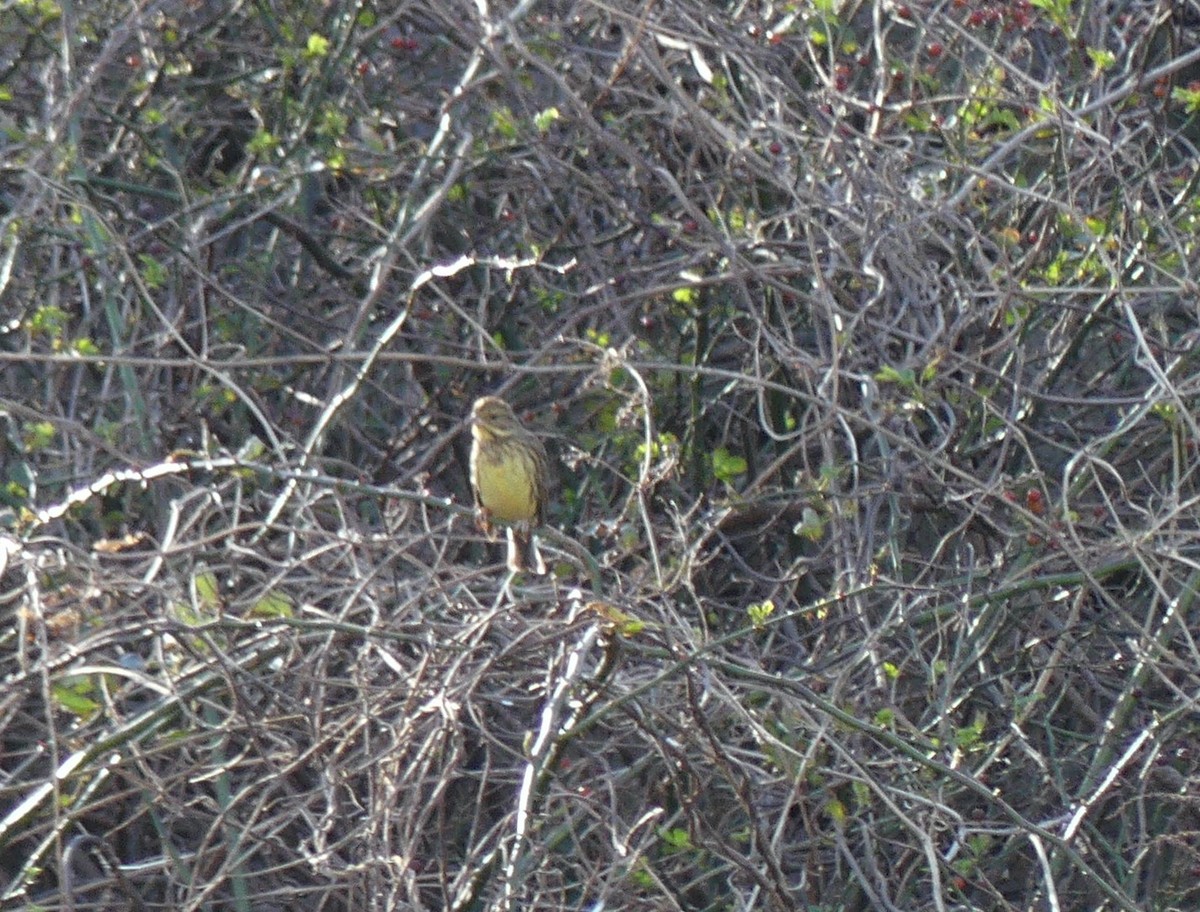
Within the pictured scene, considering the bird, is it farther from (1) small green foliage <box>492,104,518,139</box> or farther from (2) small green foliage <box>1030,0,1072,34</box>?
(2) small green foliage <box>1030,0,1072,34</box>

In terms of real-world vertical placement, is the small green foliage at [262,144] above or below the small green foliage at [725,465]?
above

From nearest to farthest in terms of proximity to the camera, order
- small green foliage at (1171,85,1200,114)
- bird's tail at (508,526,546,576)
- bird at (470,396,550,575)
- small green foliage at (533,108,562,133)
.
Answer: bird's tail at (508,526,546,576) < small green foliage at (1171,85,1200,114) < small green foliage at (533,108,562,133) < bird at (470,396,550,575)

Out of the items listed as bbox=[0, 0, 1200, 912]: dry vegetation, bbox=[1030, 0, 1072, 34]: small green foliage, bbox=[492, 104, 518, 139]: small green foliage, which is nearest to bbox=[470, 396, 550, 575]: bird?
bbox=[0, 0, 1200, 912]: dry vegetation

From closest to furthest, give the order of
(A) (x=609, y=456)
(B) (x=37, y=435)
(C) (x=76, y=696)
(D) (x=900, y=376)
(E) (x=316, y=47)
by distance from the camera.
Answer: (C) (x=76, y=696) < (D) (x=900, y=376) < (B) (x=37, y=435) < (A) (x=609, y=456) < (E) (x=316, y=47)

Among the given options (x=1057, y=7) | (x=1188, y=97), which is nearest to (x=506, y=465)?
(x=1057, y=7)

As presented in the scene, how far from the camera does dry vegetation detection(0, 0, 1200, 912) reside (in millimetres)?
4957

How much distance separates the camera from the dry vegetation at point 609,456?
4.96 m

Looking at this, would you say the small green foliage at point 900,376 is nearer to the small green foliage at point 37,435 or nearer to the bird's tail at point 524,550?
the bird's tail at point 524,550

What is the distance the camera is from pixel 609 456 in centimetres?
677

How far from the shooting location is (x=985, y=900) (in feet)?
20.7

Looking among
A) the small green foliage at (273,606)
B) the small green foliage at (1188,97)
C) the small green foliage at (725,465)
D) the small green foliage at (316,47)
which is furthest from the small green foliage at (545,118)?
the small green foliage at (273,606)

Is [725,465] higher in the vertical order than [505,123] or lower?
lower

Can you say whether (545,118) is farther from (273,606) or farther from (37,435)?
(273,606)

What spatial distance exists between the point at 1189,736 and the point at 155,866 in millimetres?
2609
